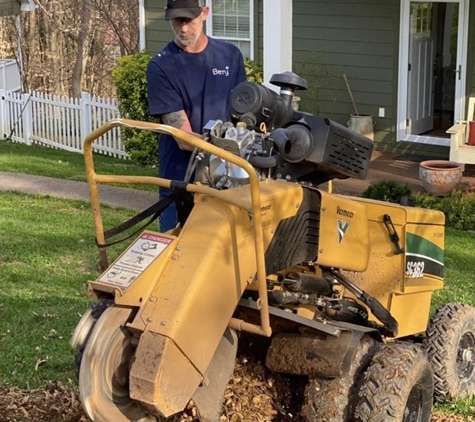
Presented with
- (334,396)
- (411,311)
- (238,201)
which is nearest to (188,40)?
(238,201)

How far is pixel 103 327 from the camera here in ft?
11.5

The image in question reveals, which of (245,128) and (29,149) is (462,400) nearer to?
(245,128)

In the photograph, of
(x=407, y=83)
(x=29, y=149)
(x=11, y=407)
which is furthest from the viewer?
(x=29, y=149)

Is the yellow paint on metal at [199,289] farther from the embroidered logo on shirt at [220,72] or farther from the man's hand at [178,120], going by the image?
the embroidered logo on shirt at [220,72]

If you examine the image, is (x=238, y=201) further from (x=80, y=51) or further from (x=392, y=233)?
(x=80, y=51)

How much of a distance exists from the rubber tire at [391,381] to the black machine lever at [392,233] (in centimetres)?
68

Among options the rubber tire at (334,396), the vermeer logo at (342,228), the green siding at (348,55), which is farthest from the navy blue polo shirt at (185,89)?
the green siding at (348,55)

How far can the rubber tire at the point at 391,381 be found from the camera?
13.3ft

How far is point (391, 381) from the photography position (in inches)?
161

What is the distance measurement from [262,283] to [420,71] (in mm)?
11885

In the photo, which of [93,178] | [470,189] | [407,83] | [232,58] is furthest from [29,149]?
[93,178]

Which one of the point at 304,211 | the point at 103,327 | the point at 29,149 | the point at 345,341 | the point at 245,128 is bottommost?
the point at 29,149

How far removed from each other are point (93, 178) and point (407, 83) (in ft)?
37.0

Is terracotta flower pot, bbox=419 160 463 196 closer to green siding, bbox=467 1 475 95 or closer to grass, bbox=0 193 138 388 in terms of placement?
green siding, bbox=467 1 475 95
